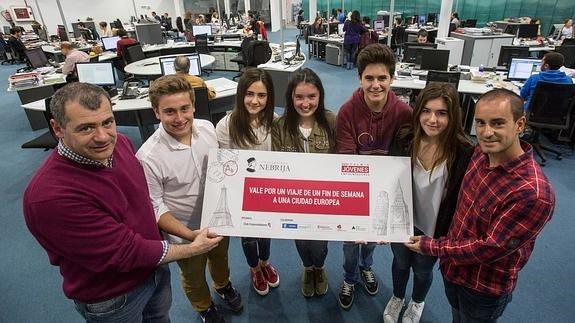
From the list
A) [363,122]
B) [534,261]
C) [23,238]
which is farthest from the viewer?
[23,238]

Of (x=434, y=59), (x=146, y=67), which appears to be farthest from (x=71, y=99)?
(x=146, y=67)

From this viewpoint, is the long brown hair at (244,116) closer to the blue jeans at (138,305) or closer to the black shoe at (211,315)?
the blue jeans at (138,305)

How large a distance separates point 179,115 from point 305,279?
5.36 feet

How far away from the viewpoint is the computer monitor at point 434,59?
563 cm

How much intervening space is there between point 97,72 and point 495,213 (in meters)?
6.04

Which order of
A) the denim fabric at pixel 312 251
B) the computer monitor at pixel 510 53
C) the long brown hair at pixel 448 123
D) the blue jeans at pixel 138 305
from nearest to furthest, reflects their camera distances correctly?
the blue jeans at pixel 138 305, the long brown hair at pixel 448 123, the denim fabric at pixel 312 251, the computer monitor at pixel 510 53

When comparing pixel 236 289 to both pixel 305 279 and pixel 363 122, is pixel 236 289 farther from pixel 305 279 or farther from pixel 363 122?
pixel 363 122

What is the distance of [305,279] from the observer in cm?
251

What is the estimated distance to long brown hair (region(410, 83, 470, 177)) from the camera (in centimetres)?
149

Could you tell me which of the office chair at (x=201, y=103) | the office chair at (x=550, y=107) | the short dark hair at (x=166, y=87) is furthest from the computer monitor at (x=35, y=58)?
the office chair at (x=550, y=107)

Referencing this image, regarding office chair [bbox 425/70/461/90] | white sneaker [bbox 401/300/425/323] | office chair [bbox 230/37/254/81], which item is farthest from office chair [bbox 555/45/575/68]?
white sneaker [bbox 401/300/425/323]

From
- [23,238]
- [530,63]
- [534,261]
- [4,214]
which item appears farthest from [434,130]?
[530,63]

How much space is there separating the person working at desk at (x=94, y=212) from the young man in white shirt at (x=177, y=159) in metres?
0.16

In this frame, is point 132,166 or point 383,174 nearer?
point 132,166
